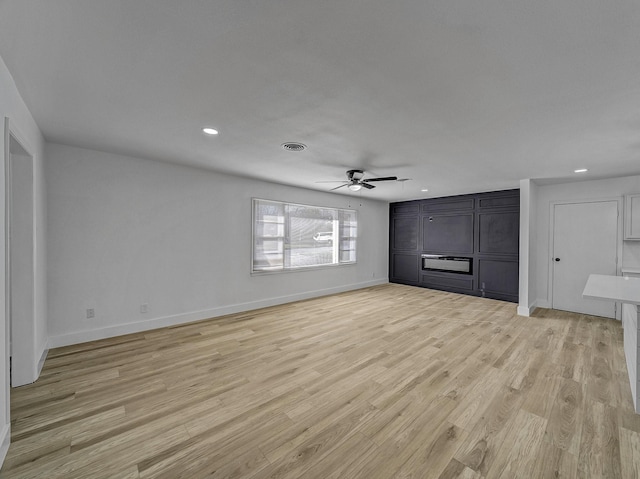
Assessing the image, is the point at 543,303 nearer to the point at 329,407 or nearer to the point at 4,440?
the point at 329,407

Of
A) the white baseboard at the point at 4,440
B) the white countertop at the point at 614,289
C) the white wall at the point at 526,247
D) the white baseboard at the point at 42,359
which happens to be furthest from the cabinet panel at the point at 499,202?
the white baseboard at the point at 42,359

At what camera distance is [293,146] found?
10.6ft

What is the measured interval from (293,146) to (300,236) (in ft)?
9.43

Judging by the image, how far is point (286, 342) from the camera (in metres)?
3.56

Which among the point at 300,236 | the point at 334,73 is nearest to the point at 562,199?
the point at 300,236

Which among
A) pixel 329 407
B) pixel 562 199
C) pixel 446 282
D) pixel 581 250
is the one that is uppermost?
pixel 562 199

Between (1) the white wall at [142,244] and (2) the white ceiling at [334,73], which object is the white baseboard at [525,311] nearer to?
(2) the white ceiling at [334,73]

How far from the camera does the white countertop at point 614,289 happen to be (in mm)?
2311

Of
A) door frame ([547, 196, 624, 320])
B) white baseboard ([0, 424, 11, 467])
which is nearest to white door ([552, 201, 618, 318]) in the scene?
door frame ([547, 196, 624, 320])

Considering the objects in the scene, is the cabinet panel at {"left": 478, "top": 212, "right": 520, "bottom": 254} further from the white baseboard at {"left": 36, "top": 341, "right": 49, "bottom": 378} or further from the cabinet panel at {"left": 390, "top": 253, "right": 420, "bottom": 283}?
the white baseboard at {"left": 36, "top": 341, "right": 49, "bottom": 378}

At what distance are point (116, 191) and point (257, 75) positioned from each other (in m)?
3.06

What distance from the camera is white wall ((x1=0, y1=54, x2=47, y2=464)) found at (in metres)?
1.73

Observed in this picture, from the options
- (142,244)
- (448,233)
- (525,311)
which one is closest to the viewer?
(142,244)

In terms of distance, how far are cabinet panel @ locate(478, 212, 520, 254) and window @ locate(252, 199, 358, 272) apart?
118 inches
